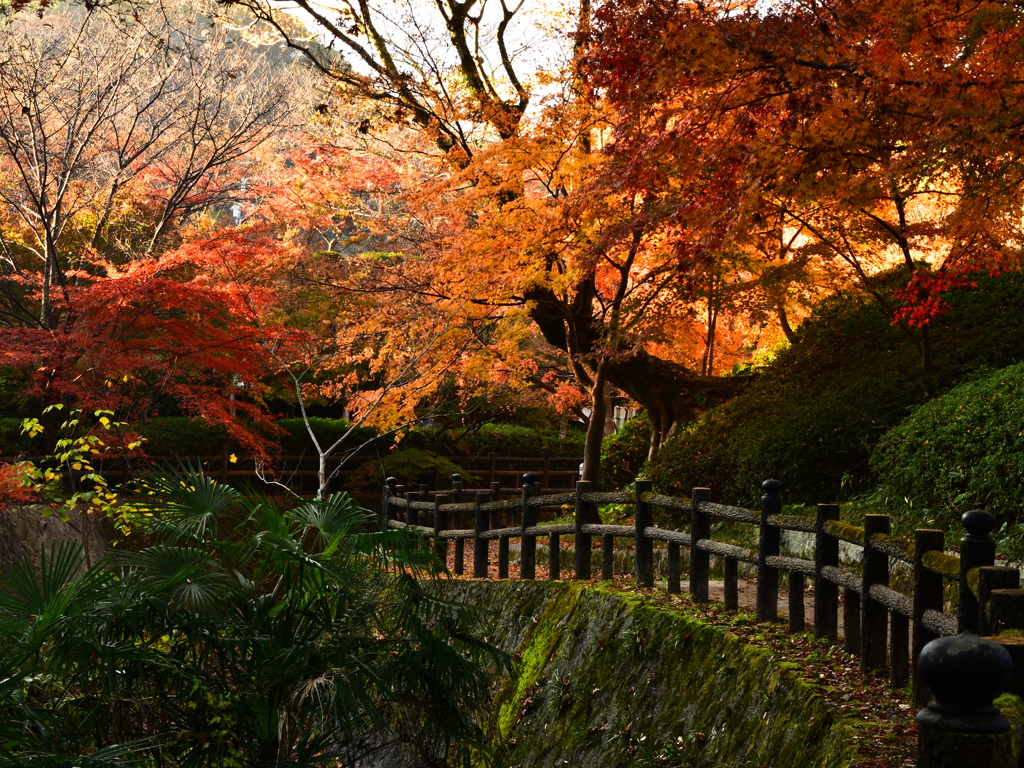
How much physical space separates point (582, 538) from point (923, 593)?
5.22 m

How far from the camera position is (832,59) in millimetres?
7875

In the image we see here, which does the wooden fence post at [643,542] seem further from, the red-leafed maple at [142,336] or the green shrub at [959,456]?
the red-leafed maple at [142,336]

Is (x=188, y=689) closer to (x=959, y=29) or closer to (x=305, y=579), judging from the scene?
(x=305, y=579)

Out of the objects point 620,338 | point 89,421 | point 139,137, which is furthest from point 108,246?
point 620,338

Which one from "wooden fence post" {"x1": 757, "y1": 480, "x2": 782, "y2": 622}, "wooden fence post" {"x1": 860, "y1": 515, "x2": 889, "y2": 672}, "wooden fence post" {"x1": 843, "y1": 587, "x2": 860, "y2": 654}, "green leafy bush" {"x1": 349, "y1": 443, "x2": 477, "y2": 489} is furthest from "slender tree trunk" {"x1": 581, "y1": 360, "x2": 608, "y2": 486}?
"wooden fence post" {"x1": 860, "y1": 515, "x2": 889, "y2": 672}

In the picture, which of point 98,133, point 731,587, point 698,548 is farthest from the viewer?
point 98,133

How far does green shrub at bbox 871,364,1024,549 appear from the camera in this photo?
28.6 ft

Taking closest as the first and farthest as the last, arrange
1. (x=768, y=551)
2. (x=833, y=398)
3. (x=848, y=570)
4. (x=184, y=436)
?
(x=768, y=551)
(x=848, y=570)
(x=833, y=398)
(x=184, y=436)

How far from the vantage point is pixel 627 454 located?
59.9ft

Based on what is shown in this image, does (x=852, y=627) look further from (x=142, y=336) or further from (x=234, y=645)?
(x=142, y=336)

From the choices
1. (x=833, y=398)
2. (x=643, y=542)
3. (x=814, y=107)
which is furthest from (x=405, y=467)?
(x=814, y=107)

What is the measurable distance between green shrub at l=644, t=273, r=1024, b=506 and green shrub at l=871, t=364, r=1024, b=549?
937 mm

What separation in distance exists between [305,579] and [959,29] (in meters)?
5.95

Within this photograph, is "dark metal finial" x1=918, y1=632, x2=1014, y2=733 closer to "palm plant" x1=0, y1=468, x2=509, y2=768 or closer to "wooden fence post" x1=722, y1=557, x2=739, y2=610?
"palm plant" x1=0, y1=468, x2=509, y2=768
